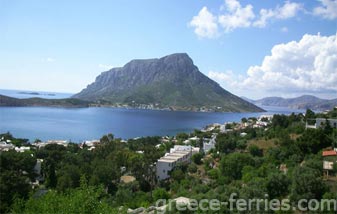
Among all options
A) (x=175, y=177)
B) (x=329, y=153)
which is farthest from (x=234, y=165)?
(x=329, y=153)

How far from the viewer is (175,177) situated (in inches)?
1013

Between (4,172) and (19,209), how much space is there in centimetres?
1209

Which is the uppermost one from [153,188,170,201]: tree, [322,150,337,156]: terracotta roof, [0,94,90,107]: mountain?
[0,94,90,107]: mountain

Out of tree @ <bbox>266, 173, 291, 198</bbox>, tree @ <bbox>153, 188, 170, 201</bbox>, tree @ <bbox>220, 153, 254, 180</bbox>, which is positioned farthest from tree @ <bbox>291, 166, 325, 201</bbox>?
tree @ <bbox>220, 153, 254, 180</bbox>

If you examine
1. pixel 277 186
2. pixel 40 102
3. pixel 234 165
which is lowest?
pixel 234 165

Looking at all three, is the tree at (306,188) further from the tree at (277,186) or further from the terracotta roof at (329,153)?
the terracotta roof at (329,153)

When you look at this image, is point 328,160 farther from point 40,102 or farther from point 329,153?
point 40,102

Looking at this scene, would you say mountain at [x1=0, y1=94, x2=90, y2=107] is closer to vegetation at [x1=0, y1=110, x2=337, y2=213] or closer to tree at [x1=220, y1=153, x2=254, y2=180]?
vegetation at [x1=0, y1=110, x2=337, y2=213]

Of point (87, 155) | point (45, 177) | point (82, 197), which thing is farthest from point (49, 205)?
point (87, 155)

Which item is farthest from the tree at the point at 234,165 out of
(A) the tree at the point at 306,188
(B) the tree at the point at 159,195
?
(A) the tree at the point at 306,188

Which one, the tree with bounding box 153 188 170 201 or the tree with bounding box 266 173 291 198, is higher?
the tree with bounding box 266 173 291 198

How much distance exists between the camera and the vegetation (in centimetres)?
1332

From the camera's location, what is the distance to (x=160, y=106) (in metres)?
165

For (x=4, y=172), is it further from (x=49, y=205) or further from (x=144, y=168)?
(x=49, y=205)
